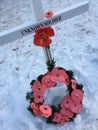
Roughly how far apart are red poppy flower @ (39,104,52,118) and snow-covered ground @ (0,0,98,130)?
0.38 feet

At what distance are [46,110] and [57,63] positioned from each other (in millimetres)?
587

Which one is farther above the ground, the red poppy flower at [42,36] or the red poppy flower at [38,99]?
the red poppy flower at [42,36]

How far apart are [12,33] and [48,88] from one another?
1.34 feet

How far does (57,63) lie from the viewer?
6.10ft

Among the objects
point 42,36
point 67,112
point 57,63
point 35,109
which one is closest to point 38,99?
point 35,109

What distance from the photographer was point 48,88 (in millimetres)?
1411

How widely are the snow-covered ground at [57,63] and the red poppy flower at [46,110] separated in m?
0.12

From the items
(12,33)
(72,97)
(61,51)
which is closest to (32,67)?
(61,51)

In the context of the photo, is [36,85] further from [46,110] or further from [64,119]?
[64,119]

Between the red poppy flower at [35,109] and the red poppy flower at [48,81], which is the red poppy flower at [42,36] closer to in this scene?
the red poppy flower at [48,81]

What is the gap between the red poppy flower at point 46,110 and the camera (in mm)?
1329

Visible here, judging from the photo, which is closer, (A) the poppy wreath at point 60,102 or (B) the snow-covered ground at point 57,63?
(A) the poppy wreath at point 60,102

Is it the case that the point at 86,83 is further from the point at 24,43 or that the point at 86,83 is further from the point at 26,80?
the point at 24,43

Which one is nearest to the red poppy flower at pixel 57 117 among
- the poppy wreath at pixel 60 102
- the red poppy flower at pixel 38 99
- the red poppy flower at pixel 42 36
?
the poppy wreath at pixel 60 102
